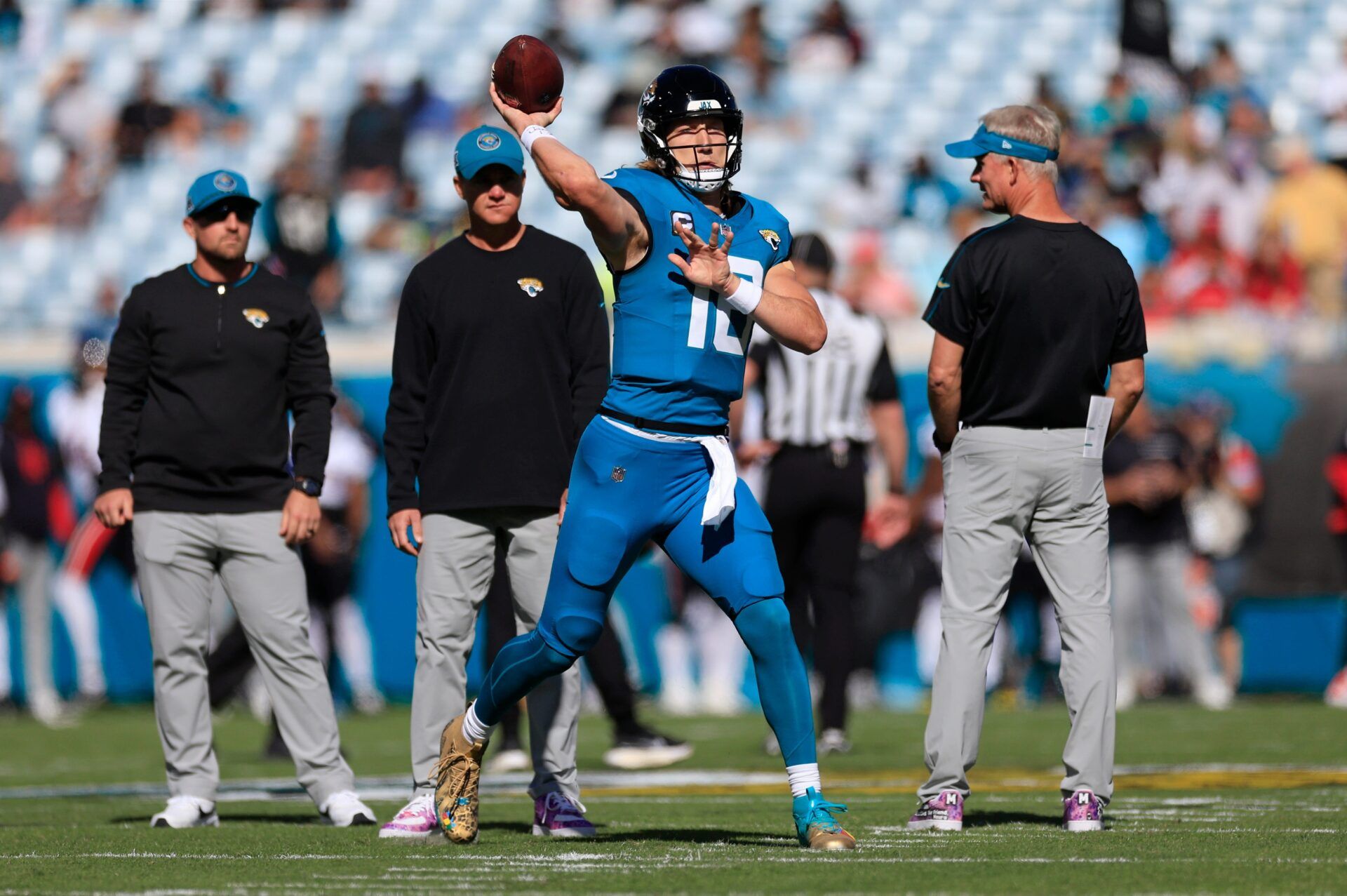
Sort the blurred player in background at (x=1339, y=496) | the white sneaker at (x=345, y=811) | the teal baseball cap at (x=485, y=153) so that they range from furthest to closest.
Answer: the blurred player in background at (x=1339, y=496)
the white sneaker at (x=345, y=811)
the teal baseball cap at (x=485, y=153)

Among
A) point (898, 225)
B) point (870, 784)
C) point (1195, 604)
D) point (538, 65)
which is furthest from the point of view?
point (898, 225)

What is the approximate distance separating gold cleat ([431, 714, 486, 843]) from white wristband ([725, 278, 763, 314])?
1423mm

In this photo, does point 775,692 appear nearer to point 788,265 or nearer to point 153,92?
point 788,265

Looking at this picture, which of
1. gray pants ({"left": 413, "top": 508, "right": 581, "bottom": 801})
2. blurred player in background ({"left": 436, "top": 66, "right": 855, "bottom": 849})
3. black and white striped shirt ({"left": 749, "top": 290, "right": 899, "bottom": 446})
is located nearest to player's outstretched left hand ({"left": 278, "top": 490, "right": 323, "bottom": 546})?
gray pants ({"left": 413, "top": 508, "right": 581, "bottom": 801})

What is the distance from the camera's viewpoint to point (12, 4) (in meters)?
19.9

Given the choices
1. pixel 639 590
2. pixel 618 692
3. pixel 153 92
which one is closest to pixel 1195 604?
pixel 639 590

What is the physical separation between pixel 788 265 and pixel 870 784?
286 centimetres

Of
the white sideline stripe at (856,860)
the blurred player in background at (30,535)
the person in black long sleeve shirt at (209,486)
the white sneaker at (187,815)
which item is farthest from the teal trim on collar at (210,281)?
the blurred player in background at (30,535)

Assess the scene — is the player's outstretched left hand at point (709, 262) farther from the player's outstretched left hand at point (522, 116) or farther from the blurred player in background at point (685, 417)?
the player's outstretched left hand at point (522, 116)

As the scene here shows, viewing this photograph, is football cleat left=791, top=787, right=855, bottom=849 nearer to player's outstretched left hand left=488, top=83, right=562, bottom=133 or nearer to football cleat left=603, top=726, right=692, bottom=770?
player's outstretched left hand left=488, top=83, right=562, bottom=133

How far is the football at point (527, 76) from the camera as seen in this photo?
5082 mm

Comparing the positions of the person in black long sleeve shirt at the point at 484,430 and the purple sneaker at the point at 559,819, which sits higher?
the person in black long sleeve shirt at the point at 484,430

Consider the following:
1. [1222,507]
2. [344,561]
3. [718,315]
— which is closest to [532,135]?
[718,315]

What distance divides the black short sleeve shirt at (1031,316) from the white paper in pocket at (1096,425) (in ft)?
0.08
